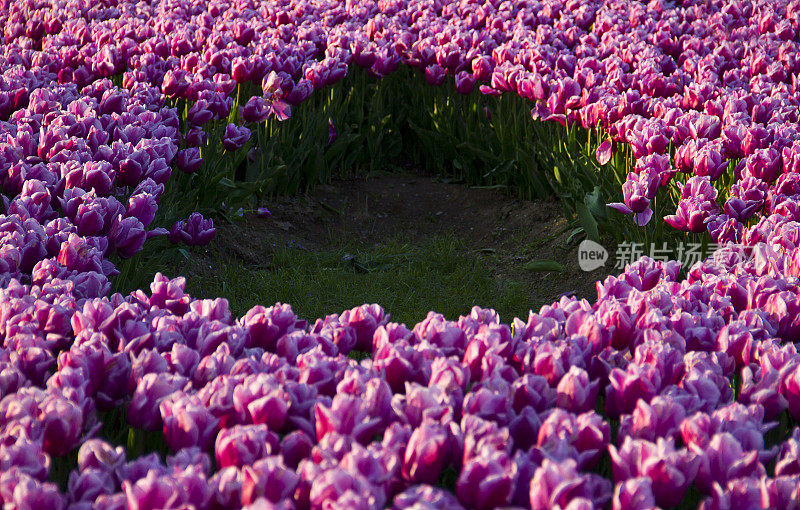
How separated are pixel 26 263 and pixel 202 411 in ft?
3.95

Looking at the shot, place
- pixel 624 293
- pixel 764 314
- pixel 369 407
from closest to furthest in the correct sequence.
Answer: pixel 369 407, pixel 764 314, pixel 624 293

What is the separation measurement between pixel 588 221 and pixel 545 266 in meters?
0.42

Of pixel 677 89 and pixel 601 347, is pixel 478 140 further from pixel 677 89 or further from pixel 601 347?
pixel 601 347

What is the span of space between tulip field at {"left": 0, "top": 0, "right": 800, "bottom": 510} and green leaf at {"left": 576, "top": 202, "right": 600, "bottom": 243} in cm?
2

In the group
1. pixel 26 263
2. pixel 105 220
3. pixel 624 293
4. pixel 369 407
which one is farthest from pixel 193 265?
pixel 369 407

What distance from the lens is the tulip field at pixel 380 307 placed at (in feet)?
5.08

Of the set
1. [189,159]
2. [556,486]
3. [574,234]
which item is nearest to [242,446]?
[556,486]

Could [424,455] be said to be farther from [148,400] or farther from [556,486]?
[148,400]

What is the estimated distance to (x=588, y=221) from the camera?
405 centimetres

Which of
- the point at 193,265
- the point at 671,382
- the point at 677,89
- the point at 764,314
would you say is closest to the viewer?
the point at 671,382

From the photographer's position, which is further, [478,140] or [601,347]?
[478,140]

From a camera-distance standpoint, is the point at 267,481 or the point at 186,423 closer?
the point at 267,481

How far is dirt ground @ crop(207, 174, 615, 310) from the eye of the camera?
4.48 meters

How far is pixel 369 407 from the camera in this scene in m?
1.71
